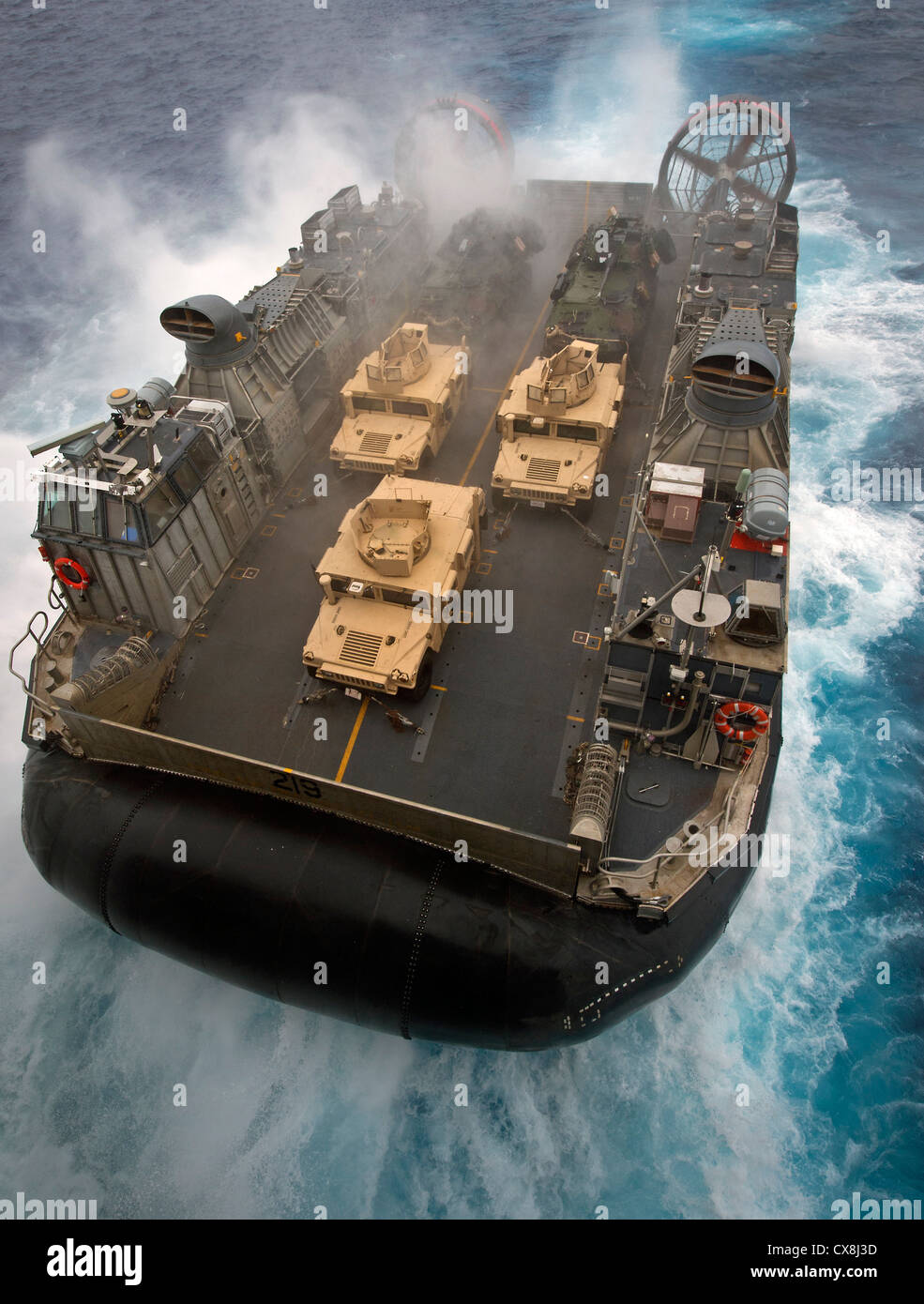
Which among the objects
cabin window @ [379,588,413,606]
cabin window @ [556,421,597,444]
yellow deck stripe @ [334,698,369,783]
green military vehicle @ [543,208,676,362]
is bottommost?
yellow deck stripe @ [334,698,369,783]

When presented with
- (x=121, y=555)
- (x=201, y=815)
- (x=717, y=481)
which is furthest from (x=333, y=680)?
(x=717, y=481)

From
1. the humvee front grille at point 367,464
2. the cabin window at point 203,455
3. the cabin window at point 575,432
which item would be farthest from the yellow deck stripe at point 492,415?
the cabin window at point 203,455

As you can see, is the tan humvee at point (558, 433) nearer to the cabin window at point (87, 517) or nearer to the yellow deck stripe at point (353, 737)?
the yellow deck stripe at point (353, 737)

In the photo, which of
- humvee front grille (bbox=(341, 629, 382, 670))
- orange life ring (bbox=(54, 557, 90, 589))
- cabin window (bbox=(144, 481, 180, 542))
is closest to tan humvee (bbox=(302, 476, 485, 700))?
humvee front grille (bbox=(341, 629, 382, 670))

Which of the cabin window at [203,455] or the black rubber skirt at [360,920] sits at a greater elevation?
the cabin window at [203,455]

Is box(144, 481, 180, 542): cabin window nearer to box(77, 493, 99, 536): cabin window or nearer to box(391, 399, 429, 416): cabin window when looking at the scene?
box(77, 493, 99, 536): cabin window

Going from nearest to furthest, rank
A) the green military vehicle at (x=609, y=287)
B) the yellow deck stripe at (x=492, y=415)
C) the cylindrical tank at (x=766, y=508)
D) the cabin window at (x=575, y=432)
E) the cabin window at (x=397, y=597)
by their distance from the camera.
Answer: the cylindrical tank at (x=766, y=508) → the cabin window at (x=397, y=597) → the cabin window at (x=575, y=432) → the yellow deck stripe at (x=492, y=415) → the green military vehicle at (x=609, y=287)

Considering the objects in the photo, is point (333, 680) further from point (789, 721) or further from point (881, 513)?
point (881, 513)
